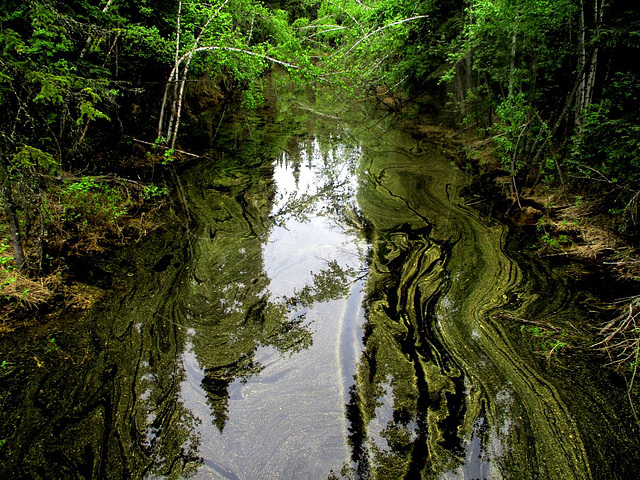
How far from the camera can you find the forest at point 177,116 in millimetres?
2355

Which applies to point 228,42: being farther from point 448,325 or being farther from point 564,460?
point 564,460

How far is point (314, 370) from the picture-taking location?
2.37m

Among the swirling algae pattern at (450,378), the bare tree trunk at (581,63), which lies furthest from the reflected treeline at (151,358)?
the bare tree trunk at (581,63)

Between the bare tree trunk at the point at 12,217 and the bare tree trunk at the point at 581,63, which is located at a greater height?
the bare tree trunk at the point at 581,63

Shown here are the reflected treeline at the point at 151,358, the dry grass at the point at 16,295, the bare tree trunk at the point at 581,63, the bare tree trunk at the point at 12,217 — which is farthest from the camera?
the bare tree trunk at the point at 581,63

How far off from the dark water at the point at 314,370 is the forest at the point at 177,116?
20.2 inches

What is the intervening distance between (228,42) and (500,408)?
6.65m

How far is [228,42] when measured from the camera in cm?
585

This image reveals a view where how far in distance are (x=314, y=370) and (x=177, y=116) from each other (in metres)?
5.64

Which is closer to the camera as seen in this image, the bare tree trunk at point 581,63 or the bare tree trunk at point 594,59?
the bare tree trunk at point 594,59

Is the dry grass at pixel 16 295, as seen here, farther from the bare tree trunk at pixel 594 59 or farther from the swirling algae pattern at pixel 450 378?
the bare tree trunk at pixel 594 59

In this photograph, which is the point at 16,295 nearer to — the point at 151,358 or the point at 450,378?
the point at 151,358

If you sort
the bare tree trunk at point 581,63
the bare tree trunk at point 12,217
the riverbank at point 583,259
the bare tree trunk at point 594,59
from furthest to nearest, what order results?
the bare tree trunk at point 581,63, the bare tree trunk at point 594,59, the riverbank at point 583,259, the bare tree trunk at point 12,217

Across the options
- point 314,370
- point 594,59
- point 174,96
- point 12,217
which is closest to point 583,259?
point 594,59
